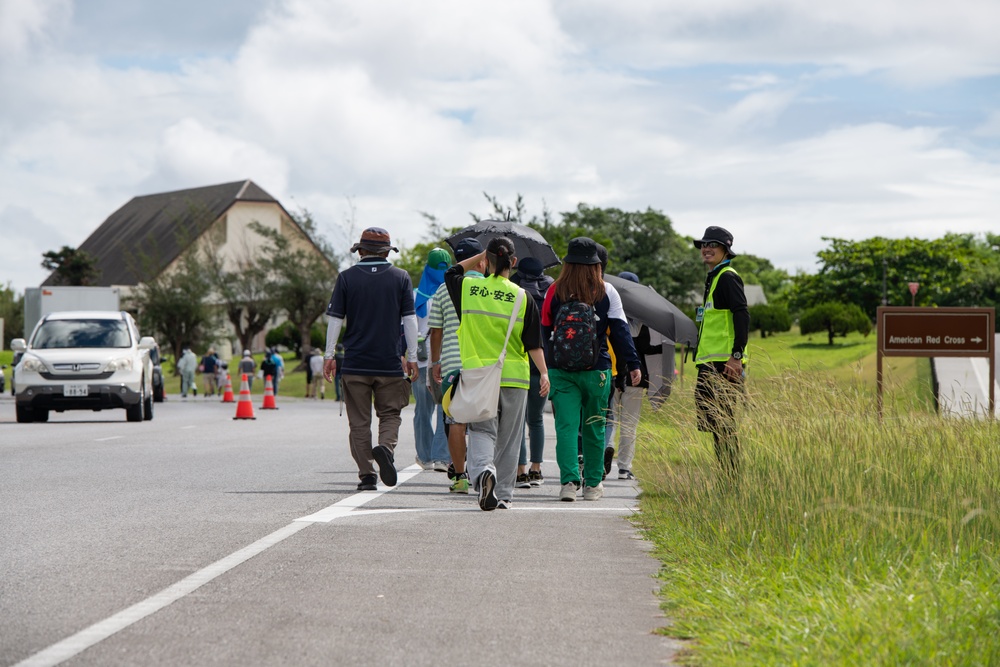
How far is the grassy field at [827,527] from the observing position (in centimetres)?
492

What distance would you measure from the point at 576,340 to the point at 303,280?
5499 centimetres

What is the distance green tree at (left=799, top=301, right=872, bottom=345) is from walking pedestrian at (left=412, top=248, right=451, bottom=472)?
235 feet

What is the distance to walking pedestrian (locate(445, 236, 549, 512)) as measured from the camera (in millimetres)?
9406

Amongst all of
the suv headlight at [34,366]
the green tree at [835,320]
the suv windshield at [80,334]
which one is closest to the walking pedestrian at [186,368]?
the suv windshield at [80,334]

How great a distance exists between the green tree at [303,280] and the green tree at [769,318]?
130 feet

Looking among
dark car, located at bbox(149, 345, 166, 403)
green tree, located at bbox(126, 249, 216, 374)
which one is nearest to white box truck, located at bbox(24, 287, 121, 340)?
dark car, located at bbox(149, 345, 166, 403)

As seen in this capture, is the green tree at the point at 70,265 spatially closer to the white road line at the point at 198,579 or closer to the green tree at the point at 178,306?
the green tree at the point at 178,306

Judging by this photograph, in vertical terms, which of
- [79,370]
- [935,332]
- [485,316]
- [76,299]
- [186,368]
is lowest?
[186,368]

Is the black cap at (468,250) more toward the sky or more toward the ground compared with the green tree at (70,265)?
more toward the ground

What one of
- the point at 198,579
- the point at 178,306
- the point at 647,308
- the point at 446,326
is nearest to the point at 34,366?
the point at 647,308

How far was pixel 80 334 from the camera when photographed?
2498 centimetres

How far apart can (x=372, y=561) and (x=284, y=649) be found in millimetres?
2144

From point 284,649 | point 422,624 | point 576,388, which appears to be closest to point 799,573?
point 422,624

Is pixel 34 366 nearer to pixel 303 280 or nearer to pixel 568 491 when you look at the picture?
pixel 568 491
